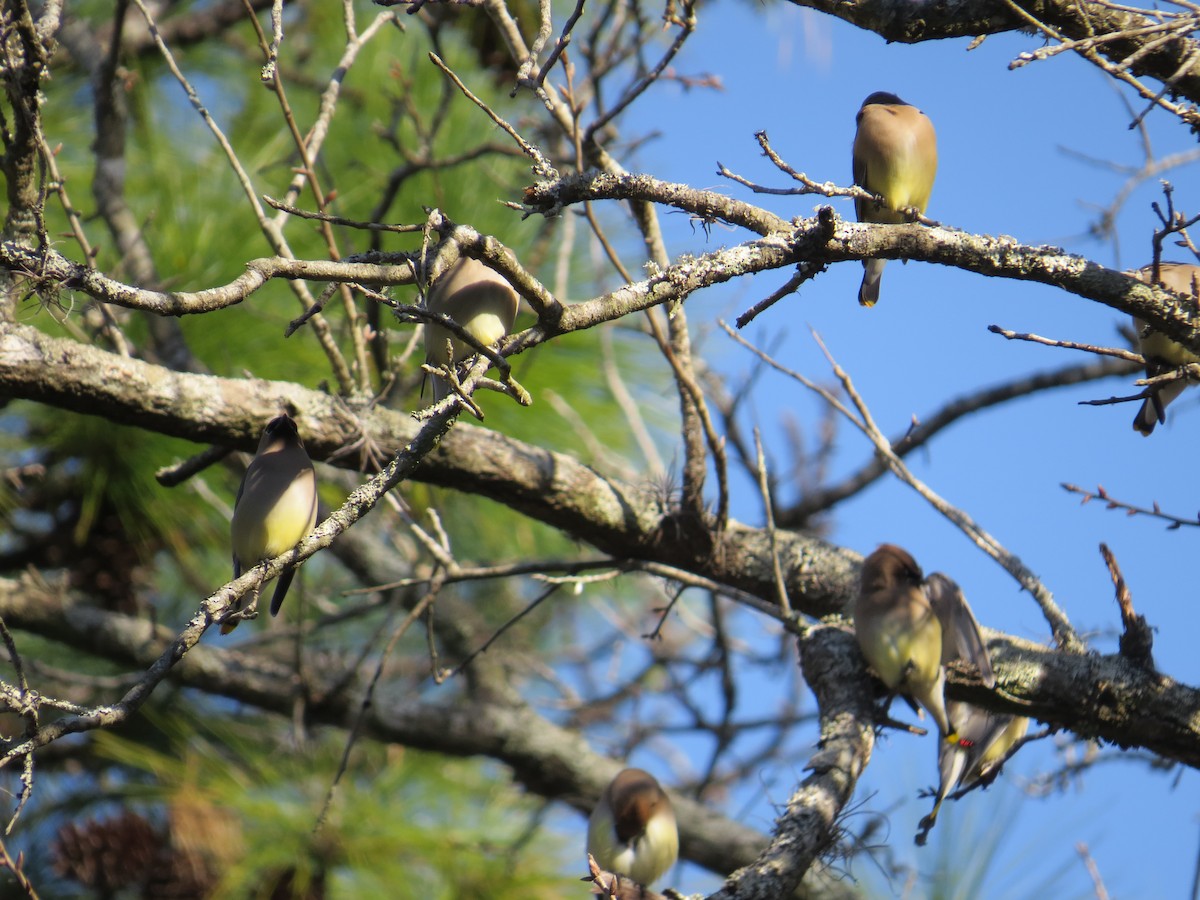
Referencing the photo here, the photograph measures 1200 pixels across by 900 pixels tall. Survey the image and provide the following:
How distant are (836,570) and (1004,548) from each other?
17.3 inches

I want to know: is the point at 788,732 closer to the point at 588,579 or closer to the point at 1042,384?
the point at 1042,384

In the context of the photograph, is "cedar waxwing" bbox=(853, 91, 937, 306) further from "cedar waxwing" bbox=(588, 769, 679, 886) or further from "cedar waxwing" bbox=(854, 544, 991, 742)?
"cedar waxwing" bbox=(588, 769, 679, 886)

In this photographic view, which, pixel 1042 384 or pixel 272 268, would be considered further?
pixel 1042 384

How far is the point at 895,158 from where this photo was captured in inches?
Result: 111

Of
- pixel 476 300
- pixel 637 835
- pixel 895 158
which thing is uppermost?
pixel 895 158

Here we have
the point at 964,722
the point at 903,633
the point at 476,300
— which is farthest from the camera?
the point at 964,722

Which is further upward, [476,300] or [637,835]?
[476,300]

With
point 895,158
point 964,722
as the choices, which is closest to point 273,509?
point 895,158

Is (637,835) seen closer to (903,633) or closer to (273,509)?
(903,633)

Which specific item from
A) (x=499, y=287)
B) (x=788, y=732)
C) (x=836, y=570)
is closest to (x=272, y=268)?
(x=499, y=287)

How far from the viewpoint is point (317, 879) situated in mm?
4262

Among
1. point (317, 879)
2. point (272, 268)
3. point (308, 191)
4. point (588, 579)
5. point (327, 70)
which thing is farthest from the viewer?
point (327, 70)

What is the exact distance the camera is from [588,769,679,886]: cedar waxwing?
315 centimetres

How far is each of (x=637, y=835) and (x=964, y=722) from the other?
882mm
